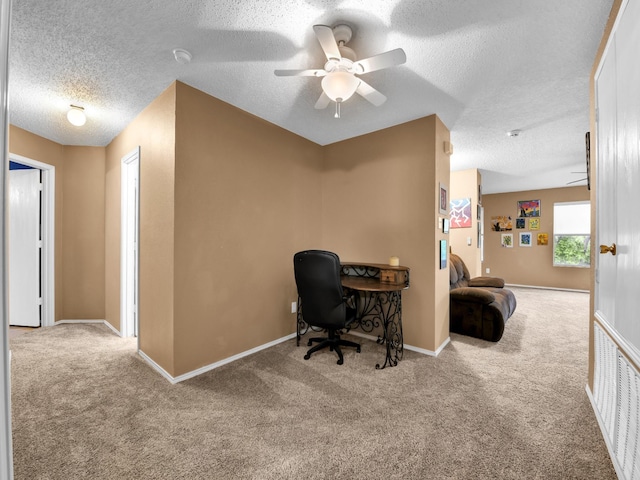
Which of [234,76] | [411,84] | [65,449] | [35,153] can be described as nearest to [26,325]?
[35,153]

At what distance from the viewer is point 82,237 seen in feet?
12.6

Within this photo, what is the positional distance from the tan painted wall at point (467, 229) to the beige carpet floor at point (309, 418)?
2250 mm

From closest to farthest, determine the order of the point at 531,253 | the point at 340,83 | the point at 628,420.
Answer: the point at 628,420 < the point at 340,83 < the point at 531,253

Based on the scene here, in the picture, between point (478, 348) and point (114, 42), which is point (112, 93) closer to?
point (114, 42)

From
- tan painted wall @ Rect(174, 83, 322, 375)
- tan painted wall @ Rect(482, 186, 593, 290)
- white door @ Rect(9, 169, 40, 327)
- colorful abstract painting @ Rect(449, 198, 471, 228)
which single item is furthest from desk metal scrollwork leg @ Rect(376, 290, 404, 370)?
tan painted wall @ Rect(482, 186, 593, 290)

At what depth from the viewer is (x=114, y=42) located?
6.02 feet

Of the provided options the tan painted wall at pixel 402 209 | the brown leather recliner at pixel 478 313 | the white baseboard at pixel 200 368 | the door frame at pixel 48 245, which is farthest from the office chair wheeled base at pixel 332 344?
the door frame at pixel 48 245

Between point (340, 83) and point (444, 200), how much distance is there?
185cm

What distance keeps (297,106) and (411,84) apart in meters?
1.05

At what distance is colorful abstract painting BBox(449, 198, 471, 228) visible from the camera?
4867 millimetres

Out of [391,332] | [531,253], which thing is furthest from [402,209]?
[531,253]

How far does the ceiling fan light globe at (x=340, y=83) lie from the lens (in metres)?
1.74

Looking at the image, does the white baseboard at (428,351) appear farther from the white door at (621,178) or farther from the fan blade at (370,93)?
the fan blade at (370,93)

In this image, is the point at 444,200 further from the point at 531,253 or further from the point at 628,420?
the point at 531,253
